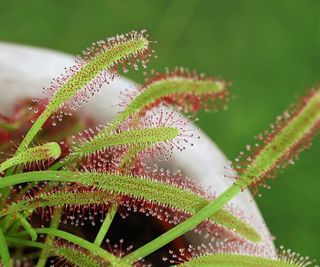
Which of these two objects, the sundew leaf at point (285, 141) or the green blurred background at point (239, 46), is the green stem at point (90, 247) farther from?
the green blurred background at point (239, 46)

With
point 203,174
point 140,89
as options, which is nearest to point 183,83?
point 140,89

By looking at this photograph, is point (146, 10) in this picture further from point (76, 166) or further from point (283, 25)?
point (76, 166)

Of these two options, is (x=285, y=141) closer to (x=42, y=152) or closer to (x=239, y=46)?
(x=42, y=152)

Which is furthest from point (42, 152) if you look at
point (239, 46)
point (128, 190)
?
point (239, 46)

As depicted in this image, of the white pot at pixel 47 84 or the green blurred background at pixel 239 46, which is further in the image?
the green blurred background at pixel 239 46

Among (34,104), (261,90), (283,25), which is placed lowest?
(34,104)

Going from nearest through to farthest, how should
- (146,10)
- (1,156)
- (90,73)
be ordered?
(90,73)
(1,156)
(146,10)

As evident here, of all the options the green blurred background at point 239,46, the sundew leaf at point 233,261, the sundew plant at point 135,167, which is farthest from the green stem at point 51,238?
the green blurred background at point 239,46
